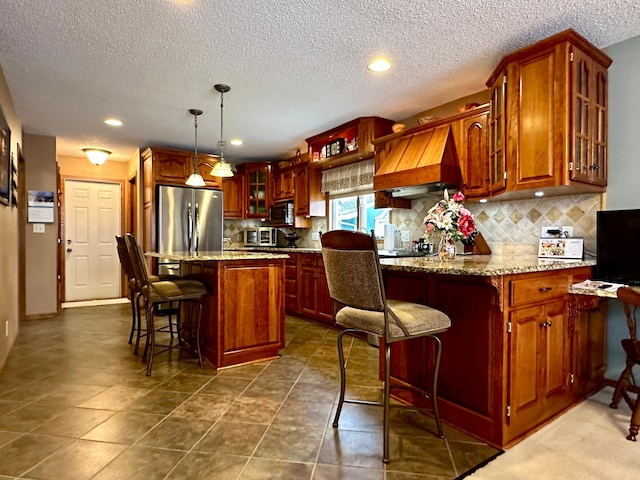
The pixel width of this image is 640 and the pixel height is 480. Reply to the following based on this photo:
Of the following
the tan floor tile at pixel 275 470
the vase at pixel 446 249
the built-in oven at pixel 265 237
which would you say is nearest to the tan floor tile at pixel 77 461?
the tan floor tile at pixel 275 470

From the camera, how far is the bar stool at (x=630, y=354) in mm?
1920

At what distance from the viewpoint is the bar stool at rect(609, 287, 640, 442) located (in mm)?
1920

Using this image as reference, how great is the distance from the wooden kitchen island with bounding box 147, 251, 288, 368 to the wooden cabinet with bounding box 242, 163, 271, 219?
3.11 meters

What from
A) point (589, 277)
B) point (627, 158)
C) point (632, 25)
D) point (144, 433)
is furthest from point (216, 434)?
point (632, 25)

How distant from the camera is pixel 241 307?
3094 mm

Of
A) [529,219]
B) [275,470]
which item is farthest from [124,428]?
[529,219]

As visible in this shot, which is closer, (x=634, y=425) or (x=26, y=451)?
(x=26, y=451)

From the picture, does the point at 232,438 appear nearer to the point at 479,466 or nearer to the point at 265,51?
the point at 479,466

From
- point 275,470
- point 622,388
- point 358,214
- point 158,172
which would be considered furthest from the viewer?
point 158,172

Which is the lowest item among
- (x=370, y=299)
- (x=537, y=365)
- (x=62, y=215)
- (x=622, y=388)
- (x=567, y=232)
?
(x=622, y=388)

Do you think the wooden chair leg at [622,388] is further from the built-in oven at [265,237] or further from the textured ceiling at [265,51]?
the built-in oven at [265,237]

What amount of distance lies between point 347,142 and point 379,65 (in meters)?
1.73

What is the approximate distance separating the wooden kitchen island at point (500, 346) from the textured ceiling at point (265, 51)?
1.53 meters

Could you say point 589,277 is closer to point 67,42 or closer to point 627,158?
point 627,158
